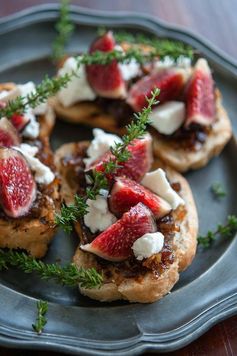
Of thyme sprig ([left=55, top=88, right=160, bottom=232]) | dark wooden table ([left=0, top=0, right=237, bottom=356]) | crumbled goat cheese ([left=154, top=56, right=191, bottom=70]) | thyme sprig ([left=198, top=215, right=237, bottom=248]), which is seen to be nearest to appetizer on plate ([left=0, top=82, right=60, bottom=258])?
thyme sprig ([left=55, top=88, right=160, bottom=232])

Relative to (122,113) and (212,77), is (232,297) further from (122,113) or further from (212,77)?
(212,77)

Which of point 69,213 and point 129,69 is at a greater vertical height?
point 129,69

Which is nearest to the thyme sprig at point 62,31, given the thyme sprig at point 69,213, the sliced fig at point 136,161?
the sliced fig at point 136,161

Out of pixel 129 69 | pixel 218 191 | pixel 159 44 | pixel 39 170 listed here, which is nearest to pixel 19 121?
pixel 39 170

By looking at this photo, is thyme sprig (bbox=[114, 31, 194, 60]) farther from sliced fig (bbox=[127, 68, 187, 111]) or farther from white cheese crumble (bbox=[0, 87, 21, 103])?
white cheese crumble (bbox=[0, 87, 21, 103])

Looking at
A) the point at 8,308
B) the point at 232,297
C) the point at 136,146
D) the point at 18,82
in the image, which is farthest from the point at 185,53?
the point at 8,308

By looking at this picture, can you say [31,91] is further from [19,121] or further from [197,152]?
[197,152]

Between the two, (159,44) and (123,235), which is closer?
(123,235)

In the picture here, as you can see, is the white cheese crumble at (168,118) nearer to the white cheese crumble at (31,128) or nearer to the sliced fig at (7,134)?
the white cheese crumble at (31,128)
